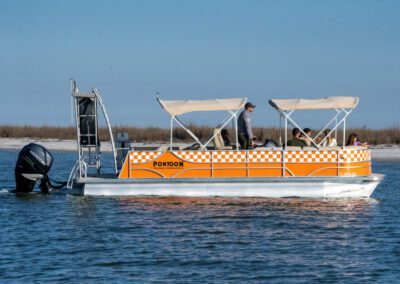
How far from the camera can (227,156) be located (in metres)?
22.9

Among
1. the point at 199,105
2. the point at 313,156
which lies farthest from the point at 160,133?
the point at 313,156

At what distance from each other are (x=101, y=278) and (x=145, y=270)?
0.89 meters

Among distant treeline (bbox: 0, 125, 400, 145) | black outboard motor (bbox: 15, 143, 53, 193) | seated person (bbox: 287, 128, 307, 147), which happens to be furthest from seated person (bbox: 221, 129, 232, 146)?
distant treeline (bbox: 0, 125, 400, 145)

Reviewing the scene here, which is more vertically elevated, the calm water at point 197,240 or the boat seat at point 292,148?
the boat seat at point 292,148

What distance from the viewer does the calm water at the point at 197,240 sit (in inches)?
583

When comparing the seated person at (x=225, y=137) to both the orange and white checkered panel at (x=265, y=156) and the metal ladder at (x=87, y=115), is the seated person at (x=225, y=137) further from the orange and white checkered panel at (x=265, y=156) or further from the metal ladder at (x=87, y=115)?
the metal ladder at (x=87, y=115)

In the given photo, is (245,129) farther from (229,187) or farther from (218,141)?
(229,187)

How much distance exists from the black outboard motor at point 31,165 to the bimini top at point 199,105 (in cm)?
344

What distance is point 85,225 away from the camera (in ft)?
65.0

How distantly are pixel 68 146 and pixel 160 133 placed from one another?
547cm

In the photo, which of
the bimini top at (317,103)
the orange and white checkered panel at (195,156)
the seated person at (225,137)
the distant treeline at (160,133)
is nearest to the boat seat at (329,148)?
the bimini top at (317,103)

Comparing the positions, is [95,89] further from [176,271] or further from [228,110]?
[176,271]

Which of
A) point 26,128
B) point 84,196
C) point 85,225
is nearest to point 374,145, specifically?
point 26,128

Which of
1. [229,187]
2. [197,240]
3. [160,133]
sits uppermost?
[160,133]
